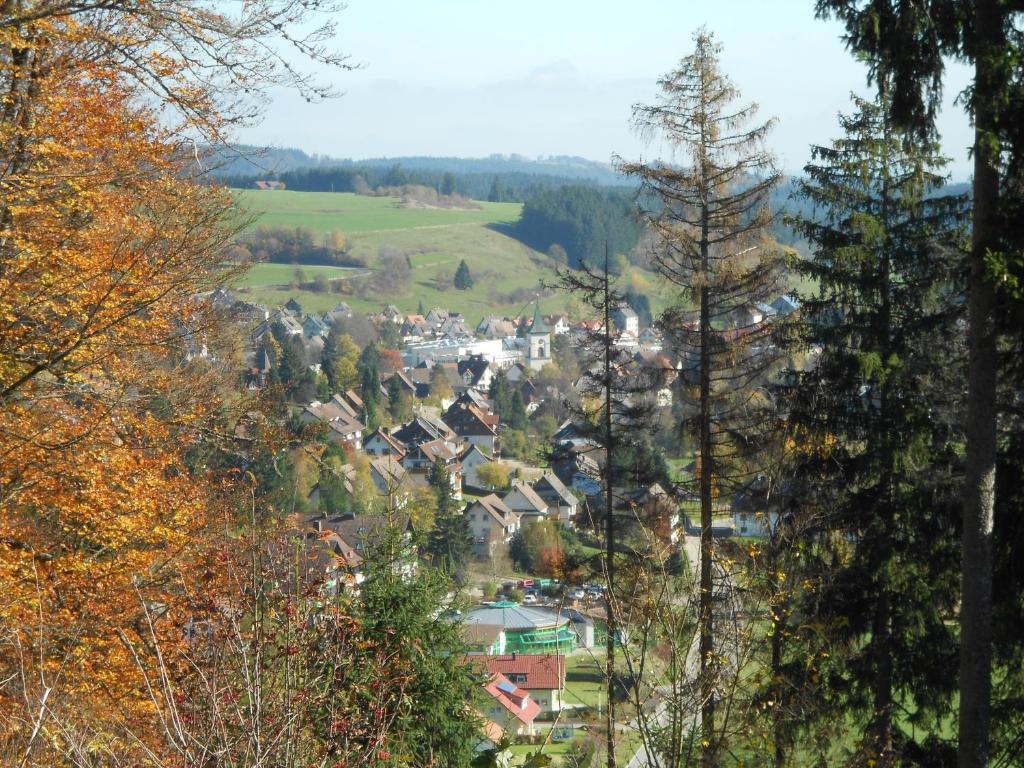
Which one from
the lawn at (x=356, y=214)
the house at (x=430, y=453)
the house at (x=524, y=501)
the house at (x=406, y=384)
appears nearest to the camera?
the house at (x=524, y=501)

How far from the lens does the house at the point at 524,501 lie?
42281mm

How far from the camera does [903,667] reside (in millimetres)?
9555

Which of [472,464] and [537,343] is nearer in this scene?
[472,464]

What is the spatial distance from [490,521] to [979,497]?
33.7 metres

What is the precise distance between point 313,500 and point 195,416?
28594mm

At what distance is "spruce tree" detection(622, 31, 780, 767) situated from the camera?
36.8ft

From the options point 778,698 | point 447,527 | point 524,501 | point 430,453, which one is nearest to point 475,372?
point 430,453

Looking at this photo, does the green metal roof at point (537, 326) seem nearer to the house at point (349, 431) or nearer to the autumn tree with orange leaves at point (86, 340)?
the house at point (349, 431)

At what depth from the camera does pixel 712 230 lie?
11359 millimetres

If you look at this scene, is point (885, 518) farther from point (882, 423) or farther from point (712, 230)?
point (712, 230)

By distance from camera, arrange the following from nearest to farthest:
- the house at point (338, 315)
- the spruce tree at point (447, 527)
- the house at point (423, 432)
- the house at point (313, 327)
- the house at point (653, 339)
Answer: the house at point (653, 339), the spruce tree at point (447, 527), the house at point (423, 432), the house at point (313, 327), the house at point (338, 315)

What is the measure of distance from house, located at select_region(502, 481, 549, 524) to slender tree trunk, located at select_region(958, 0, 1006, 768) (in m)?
35.8

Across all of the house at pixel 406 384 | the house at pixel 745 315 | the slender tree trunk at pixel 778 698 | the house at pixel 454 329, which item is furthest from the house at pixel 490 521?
the house at pixel 454 329

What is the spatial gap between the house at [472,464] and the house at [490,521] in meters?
7.55
